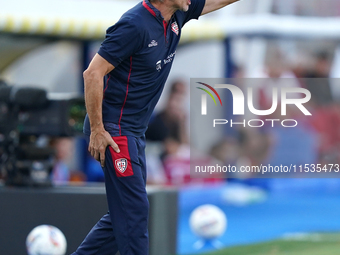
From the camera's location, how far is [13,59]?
10445 millimetres

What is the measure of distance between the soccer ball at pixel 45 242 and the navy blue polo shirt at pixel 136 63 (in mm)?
1373

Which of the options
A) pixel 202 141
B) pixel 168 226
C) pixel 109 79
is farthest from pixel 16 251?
pixel 202 141

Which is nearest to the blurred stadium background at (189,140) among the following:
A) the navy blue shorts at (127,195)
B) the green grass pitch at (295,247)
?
the green grass pitch at (295,247)

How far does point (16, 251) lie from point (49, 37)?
5.41 meters

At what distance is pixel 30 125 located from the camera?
18.7 ft

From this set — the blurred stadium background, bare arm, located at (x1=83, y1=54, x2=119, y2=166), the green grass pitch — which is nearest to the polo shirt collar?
bare arm, located at (x1=83, y1=54, x2=119, y2=166)

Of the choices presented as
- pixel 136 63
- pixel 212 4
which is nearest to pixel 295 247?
pixel 212 4

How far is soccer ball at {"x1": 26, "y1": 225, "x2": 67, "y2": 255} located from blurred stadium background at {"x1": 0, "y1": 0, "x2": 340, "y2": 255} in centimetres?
17

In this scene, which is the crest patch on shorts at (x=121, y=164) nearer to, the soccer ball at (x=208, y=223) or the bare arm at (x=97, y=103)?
the bare arm at (x=97, y=103)

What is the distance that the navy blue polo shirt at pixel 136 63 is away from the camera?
367 cm

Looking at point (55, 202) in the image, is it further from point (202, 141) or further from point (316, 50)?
point (316, 50)

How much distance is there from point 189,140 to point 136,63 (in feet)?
23.1

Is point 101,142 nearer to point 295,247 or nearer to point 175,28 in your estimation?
point 175,28

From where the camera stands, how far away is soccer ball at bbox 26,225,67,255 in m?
5.00
